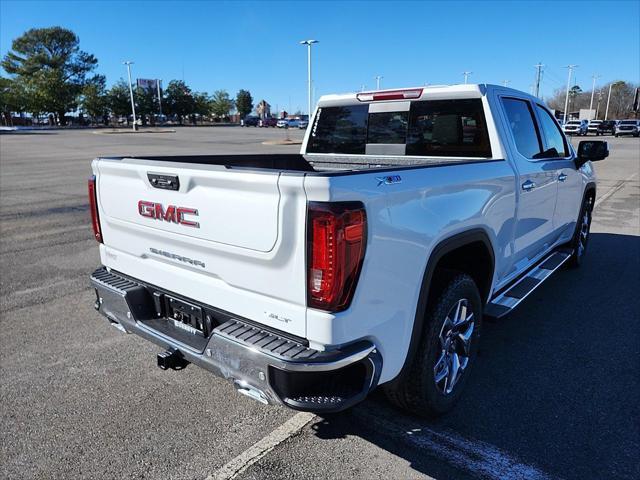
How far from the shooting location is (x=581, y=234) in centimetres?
594

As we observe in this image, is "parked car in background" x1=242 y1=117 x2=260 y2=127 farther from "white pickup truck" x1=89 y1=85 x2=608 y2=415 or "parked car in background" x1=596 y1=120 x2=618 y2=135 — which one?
"white pickup truck" x1=89 y1=85 x2=608 y2=415

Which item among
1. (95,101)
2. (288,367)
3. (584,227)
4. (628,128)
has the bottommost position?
(584,227)

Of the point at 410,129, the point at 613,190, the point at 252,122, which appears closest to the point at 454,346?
the point at 410,129

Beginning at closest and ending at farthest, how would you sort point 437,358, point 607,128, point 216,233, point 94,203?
point 216,233 < point 437,358 < point 94,203 < point 607,128

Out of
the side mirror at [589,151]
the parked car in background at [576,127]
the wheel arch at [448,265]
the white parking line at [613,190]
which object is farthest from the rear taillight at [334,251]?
the parked car in background at [576,127]

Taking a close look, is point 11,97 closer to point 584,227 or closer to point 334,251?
point 584,227

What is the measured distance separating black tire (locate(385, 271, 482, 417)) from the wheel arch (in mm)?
57

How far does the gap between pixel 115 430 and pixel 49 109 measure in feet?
311

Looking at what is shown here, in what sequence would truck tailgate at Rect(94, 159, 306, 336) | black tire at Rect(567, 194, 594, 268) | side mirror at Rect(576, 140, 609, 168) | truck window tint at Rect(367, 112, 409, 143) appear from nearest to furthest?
truck tailgate at Rect(94, 159, 306, 336) → truck window tint at Rect(367, 112, 409, 143) → side mirror at Rect(576, 140, 609, 168) → black tire at Rect(567, 194, 594, 268)

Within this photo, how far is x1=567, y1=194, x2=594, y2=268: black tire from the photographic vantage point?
559 centimetres

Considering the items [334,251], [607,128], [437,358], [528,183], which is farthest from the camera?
[607,128]

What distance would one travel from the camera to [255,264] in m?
2.25

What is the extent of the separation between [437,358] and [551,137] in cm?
285

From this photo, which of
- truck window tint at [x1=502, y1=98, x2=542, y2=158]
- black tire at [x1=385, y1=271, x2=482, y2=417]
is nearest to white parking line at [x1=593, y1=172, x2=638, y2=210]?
truck window tint at [x1=502, y1=98, x2=542, y2=158]
